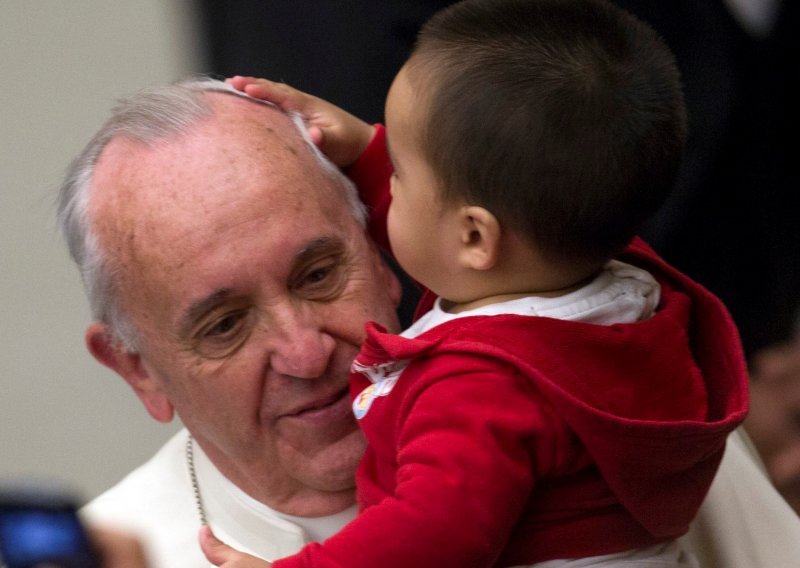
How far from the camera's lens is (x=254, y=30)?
8.39 feet

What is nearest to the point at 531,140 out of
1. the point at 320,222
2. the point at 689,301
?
the point at 689,301

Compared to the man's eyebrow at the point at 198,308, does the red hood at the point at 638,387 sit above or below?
above

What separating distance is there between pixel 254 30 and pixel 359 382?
1028mm

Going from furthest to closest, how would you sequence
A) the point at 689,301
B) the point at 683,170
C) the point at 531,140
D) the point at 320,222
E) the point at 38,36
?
the point at 38,36
the point at 683,170
the point at 320,222
the point at 689,301
the point at 531,140

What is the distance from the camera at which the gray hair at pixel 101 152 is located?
6.89 feet

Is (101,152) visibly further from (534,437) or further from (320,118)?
(534,437)

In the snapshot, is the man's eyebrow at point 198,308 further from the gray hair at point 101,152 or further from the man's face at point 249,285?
the gray hair at point 101,152

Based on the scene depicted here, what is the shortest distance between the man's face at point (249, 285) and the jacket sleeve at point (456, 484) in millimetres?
495

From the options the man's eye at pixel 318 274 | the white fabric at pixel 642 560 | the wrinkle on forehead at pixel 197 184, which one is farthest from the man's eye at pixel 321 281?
the white fabric at pixel 642 560

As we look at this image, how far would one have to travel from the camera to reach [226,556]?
1.71m

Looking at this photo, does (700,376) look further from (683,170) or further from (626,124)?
(683,170)

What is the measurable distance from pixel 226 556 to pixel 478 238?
0.54 m

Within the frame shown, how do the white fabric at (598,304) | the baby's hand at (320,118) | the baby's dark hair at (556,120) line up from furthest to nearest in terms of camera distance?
1. the baby's hand at (320,118)
2. the white fabric at (598,304)
3. the baby's dark hair at (556,120)

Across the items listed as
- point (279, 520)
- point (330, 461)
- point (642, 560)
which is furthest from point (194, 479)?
point (642, 560)
